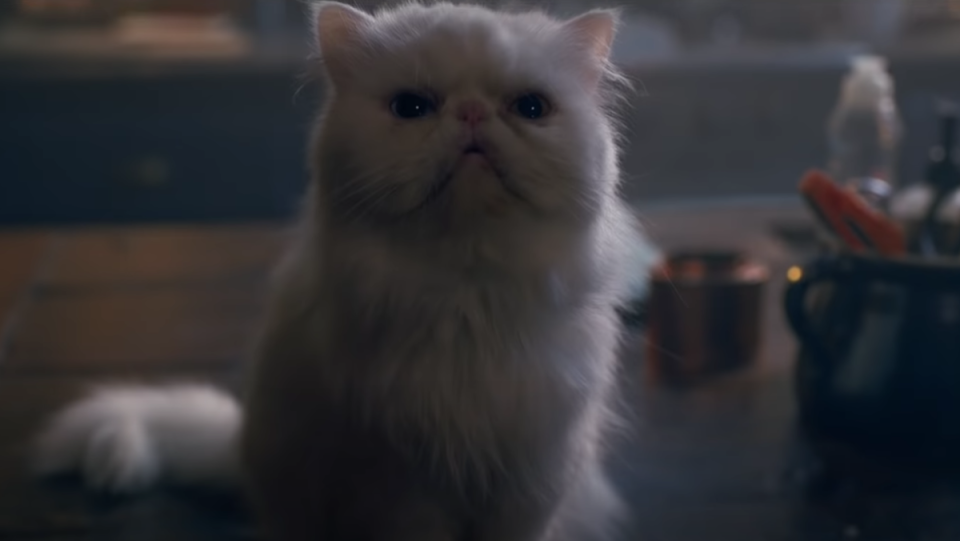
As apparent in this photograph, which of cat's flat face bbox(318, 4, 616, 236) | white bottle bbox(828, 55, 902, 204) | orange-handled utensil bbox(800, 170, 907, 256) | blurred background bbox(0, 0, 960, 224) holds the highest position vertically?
cat's flat face bbox(318, 4, 616, 236)

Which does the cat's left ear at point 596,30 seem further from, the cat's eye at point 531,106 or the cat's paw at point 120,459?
the cat's paw at point 120,459

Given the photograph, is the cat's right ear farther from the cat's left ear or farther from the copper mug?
the copper mug

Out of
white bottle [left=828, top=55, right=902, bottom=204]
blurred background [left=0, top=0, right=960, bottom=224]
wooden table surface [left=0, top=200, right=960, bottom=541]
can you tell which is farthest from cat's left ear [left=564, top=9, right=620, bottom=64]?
blurred background [left=0, top=0, right=960, bottom=224]

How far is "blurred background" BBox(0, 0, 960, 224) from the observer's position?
2713 mm

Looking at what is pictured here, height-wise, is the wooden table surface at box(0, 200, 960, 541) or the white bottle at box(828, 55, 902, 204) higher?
the white bottle at box(828, 55, 902, 204)

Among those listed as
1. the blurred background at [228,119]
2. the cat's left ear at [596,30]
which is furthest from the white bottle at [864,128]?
the blurred background at [228,119]

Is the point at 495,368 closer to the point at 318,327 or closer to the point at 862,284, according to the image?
the point at 318,327

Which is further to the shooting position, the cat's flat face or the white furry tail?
the white furry tail

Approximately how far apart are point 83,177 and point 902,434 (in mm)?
2218

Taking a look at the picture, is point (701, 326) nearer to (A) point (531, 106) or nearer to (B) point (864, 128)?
(B) point (864, 128)

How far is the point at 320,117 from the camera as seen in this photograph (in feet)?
2.39

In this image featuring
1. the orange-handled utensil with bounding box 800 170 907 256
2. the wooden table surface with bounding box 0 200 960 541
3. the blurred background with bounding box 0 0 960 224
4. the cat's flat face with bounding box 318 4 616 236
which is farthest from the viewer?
the blurred background with bounding box 0 0 960 224

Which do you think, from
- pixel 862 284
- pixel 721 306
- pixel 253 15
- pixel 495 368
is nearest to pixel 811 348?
pixel 862 284

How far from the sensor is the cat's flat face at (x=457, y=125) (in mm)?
654
